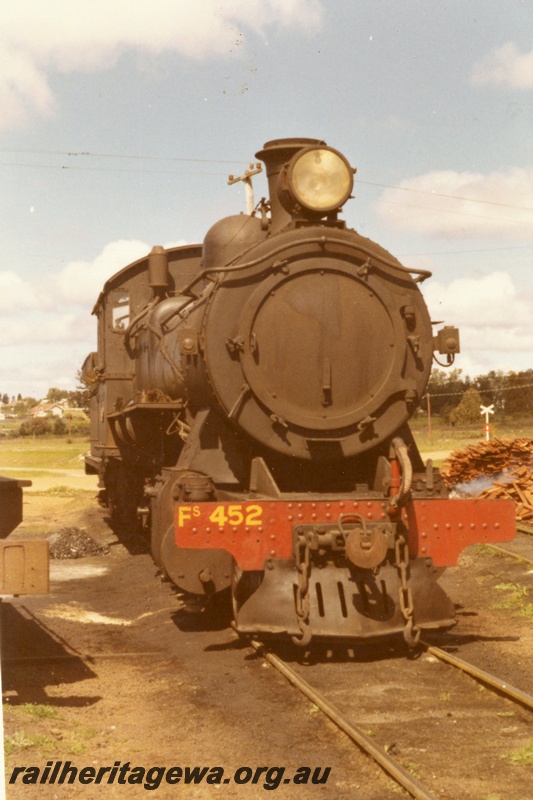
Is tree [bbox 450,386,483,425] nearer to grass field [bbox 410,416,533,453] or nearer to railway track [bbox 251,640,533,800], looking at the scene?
grass field [bbox 410,416,533,453]

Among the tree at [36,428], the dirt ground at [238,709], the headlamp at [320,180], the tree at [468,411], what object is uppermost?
the headlamp at [320,180]

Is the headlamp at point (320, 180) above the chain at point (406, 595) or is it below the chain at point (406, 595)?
above

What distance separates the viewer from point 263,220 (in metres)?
7.80

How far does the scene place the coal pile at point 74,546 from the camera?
12593 millimetres

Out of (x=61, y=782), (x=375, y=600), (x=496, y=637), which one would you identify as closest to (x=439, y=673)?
(x=375, y=600)

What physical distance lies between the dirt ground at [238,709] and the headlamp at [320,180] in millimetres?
3352

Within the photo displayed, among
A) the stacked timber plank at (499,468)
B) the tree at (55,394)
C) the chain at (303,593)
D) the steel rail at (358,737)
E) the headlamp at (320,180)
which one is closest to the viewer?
the steel rail at (358,737)

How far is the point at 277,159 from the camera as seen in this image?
24.9 ft

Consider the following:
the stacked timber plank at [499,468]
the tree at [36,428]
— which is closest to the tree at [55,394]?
the tree at [36,428]

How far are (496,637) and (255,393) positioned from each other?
264 cm

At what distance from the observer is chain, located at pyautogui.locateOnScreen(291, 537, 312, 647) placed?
611 centimetres

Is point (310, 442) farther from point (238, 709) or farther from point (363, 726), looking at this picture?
point (363, 726)

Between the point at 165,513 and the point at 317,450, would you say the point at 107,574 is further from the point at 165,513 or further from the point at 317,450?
the point at 317,450

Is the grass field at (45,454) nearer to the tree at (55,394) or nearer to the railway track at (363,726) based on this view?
the railway track at (363,726)
